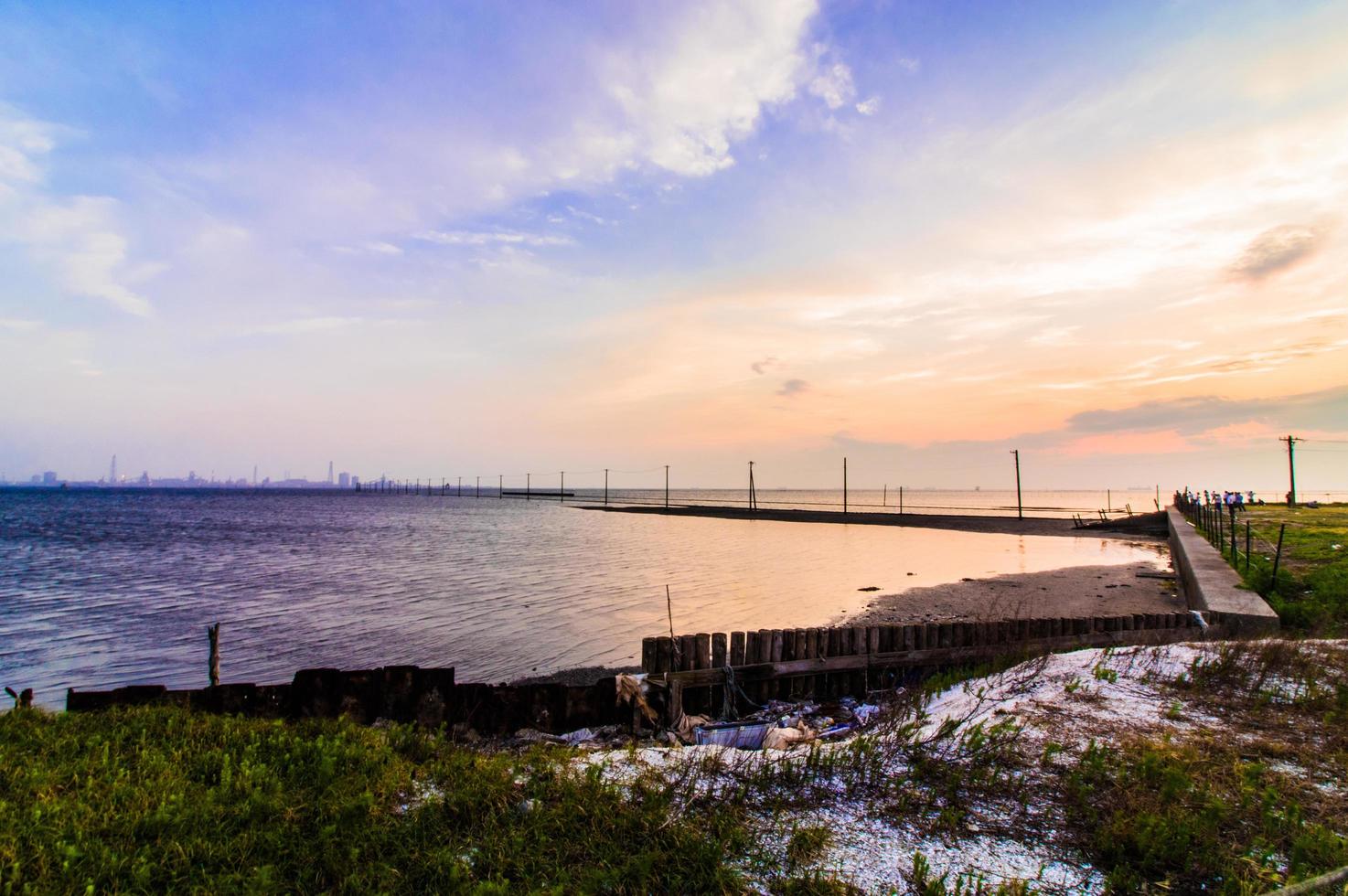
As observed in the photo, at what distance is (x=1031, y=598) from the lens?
2052cm

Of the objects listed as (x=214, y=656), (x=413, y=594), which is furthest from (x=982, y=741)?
(x=413, y=594)

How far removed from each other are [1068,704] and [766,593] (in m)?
15.5

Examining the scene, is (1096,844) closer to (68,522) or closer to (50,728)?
(50,728)

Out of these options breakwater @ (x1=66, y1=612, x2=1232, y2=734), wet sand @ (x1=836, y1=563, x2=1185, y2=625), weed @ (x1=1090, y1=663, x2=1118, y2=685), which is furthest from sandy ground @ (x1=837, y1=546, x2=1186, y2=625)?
weed @ (x1=1090, y1=663, x2=1118, y2=685)

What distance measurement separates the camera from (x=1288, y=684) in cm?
767

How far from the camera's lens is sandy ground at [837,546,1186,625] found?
58.9 ft

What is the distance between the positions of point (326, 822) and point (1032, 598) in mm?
21078

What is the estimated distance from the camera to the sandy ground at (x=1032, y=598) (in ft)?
58.9

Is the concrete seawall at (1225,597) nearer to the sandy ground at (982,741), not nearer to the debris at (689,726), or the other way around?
the sandy ground at (982,741)

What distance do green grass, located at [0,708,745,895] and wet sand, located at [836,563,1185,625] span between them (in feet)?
41.6

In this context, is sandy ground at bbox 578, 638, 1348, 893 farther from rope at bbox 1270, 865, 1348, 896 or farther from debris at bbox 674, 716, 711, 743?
debris at bbox 674, 716, 711, 743

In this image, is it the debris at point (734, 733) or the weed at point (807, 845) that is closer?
the weed at point (807, 845)

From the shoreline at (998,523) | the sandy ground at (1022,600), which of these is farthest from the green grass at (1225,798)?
the shoreline at (998,523)

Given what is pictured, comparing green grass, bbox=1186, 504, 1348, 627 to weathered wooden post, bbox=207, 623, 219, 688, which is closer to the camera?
weathered wooden post, bbox=207, 623, 219, 688
